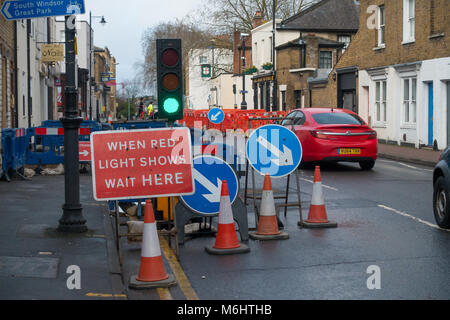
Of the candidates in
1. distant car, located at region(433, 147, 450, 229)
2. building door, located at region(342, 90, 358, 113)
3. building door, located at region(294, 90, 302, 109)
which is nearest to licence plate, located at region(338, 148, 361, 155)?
distant car, located at region(433, 147, 450, 229)

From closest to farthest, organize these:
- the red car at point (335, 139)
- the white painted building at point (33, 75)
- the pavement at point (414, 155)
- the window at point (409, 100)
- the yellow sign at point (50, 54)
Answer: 1. the red car at point (335, 139)
2. the pavement at point (414, 155)
3. the yellow sign at point (50, 54)
4. the white painted building at point (33, 75)
5. the window at point (409, 100)

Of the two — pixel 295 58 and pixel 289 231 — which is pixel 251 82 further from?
pixel 289 231

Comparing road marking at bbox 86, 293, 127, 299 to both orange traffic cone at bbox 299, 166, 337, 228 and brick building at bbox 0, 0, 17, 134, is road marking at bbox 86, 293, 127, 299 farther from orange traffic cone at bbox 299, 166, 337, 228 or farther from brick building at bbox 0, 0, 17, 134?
brick building at bbox 0, 0, 17, 134

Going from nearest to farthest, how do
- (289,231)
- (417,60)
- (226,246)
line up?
(226,246)
(289,231)
(417,60)

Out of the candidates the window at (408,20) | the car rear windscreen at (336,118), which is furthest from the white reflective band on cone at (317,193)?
the window at (408,20)

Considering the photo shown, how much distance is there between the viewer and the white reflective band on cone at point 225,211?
793 cm

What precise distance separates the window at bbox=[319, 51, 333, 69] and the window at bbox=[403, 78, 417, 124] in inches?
863

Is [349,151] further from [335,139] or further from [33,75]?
[33,75]

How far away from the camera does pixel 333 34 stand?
5403cm

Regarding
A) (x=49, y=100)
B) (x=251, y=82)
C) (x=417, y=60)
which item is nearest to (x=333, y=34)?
(x=251, y=82)

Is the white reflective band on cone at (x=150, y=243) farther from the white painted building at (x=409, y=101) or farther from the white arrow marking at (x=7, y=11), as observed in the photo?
the white painted building at (x=409, y=101)

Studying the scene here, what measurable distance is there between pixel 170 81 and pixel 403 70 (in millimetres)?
21582

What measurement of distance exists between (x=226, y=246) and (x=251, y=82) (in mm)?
58310

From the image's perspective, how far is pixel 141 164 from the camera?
298 inches
